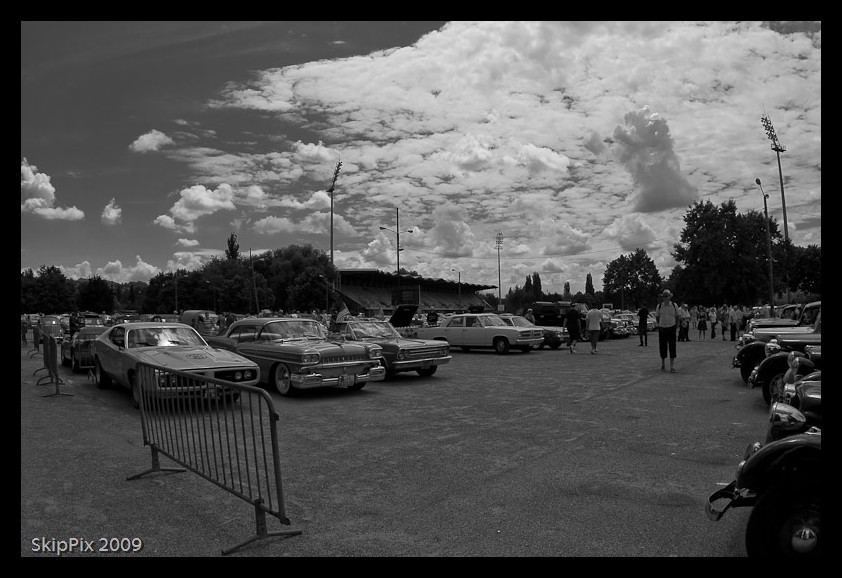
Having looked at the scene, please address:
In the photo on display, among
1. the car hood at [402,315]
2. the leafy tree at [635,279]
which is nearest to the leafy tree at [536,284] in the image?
the leafy tree at [635,279]

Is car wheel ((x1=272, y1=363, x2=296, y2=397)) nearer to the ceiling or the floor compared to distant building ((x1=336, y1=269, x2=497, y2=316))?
nearer to the floor

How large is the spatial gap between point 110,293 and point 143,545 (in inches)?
4560

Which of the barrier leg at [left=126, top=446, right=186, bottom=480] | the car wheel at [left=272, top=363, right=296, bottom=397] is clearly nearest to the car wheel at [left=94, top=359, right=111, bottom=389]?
the car wheel at [left=272, top=363, right=296, bottom=397]

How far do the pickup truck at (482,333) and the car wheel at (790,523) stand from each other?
1809 centimetres

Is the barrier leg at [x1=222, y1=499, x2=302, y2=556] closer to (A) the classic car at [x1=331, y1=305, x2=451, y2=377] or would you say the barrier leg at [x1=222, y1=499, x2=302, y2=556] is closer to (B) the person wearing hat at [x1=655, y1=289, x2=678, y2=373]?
(A) the classic car at [x1=331, y1=305, x2=451, y2=377]

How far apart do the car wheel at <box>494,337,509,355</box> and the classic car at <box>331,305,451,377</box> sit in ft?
24.1

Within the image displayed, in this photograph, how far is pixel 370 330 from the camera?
584 inches

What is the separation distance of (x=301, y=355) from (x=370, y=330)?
4.18 metres

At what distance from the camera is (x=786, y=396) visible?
553cm

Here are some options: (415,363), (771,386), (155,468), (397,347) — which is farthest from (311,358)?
(771,386)

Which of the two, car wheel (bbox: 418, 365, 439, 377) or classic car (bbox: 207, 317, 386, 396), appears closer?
classic car (bbox: 207, 317, 386, 396)

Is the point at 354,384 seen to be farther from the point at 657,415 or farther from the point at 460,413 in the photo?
the point at 657,415

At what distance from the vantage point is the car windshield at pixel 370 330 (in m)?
14.6

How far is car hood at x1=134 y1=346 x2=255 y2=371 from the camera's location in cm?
933
